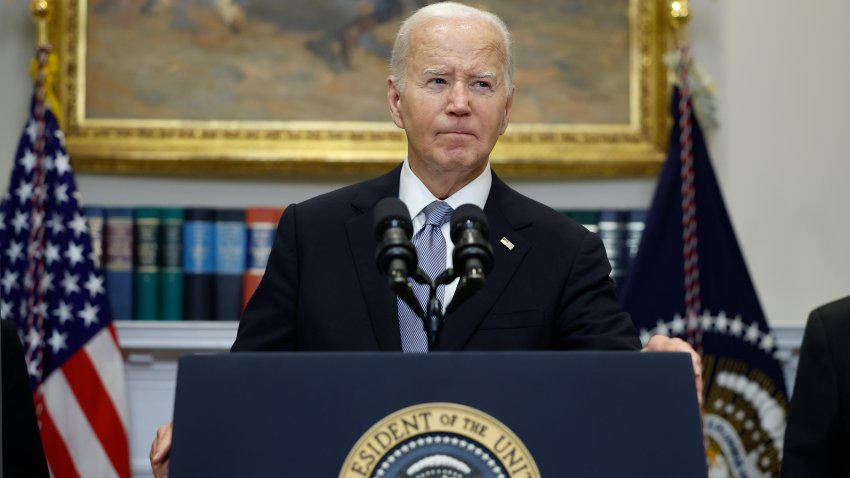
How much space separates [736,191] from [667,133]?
17.3 inches

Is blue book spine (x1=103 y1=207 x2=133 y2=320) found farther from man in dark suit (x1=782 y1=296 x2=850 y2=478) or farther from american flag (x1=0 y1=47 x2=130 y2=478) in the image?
man in dark suit (x1=782 y1=296 x2=850 y2=478)

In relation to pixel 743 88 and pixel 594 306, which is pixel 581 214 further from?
pixel 594 306

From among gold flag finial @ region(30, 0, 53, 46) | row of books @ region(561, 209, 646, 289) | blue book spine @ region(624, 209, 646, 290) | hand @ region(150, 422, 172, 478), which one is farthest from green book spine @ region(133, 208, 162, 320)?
hand @ region(150, 422, 172, 478)

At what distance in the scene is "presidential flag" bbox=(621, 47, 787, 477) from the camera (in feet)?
16.9

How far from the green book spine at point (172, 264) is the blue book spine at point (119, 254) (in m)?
0.15

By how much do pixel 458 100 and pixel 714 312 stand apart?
2922mm

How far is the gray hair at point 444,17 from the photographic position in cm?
266

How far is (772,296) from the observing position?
5590 millimetres

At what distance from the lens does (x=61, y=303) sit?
16.6 ft

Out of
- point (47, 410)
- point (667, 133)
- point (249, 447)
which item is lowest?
point (47, 410)

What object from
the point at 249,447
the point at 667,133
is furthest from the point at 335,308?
the point at 667,133

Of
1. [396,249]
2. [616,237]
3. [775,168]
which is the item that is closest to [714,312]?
[616,237]

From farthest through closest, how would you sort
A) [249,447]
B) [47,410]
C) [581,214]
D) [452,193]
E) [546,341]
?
[581,214] → [47,410] → [452,193] → [546,341] → [249,447]

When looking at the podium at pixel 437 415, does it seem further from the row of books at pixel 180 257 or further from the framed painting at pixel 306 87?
the framed painting at pixel 306 87
